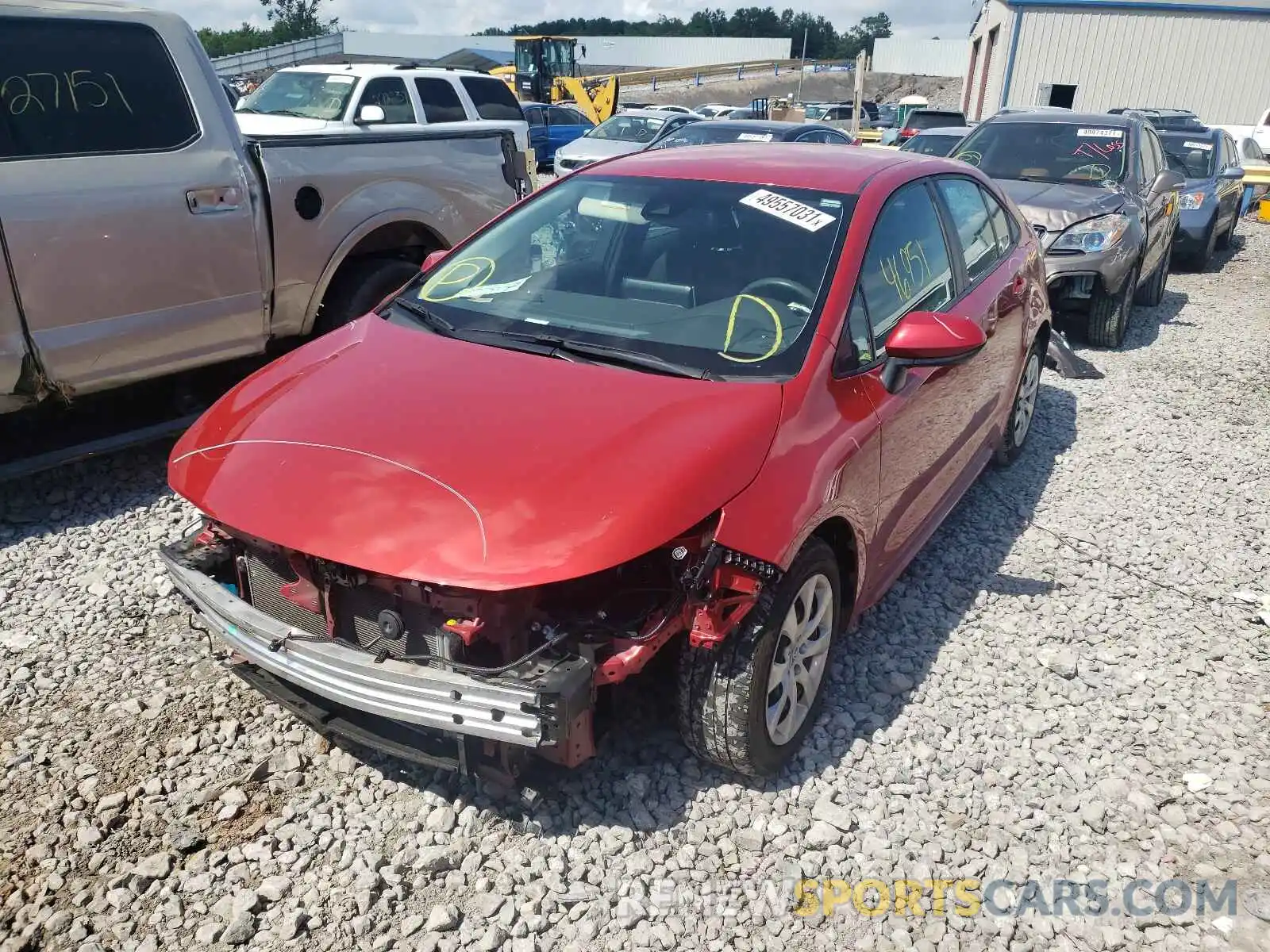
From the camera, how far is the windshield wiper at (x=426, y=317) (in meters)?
3.31

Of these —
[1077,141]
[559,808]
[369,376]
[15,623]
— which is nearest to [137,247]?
[15,623]

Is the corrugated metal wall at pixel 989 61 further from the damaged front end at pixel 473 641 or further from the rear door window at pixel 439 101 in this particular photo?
the damaged front end at pixel 473 641

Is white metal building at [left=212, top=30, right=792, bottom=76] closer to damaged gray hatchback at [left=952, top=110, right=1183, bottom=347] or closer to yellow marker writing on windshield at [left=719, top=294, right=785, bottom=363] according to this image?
damaged gray hatchback at [left=952, top=110, right=1183, bottom=347]

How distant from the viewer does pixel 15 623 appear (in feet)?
11.9

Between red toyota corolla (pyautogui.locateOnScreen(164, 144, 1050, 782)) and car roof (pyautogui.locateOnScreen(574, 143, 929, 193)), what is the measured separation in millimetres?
23

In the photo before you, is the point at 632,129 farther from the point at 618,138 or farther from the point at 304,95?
the point at 304,95

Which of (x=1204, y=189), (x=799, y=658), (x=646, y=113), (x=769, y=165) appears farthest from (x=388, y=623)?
(x=646, y=113)

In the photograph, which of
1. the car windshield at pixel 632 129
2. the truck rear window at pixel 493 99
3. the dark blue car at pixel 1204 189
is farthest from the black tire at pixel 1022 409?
the car windshield at pixel 632 129

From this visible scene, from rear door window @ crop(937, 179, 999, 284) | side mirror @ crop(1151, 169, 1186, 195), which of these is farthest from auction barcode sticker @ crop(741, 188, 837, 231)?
side mirror @ crop(1151, 169, 1186, 195)

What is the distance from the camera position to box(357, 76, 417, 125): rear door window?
37.7 feet

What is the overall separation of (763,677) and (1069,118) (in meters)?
8.05

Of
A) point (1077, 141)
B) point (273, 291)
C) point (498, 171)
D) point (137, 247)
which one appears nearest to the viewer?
point (137, 247)

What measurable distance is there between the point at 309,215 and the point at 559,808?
3593 mm

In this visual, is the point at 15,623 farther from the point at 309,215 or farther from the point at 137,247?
the point at 309,215
